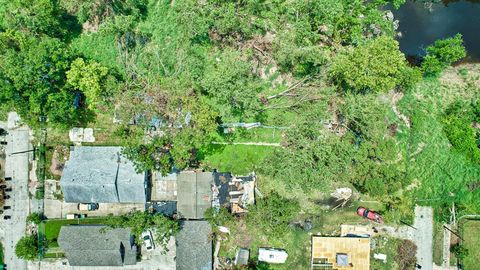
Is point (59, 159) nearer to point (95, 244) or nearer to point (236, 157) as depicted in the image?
point (95, 244)

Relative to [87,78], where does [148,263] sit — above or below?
below

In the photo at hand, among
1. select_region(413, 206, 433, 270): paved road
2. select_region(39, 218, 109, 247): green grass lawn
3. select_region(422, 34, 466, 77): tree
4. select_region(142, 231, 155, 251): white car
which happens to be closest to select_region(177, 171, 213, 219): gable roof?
select_region(142, 231, 155, 251): white car

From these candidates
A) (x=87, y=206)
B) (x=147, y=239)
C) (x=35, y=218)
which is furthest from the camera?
(x=87, y=206)

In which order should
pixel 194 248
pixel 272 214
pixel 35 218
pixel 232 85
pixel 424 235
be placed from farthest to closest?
pixel 424 235 → pixel 35 218 → pixel 194 248 → pixel 272 214 → pixel 232 85

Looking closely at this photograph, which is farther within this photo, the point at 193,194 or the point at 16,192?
the point at 16,192

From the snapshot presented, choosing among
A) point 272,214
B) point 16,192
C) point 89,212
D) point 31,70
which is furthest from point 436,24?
point 16,192

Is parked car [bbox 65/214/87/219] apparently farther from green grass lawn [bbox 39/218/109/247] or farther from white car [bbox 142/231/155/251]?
white car [bbox 142/231/155/251]

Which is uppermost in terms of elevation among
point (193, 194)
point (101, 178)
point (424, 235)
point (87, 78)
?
point (87, 78)
